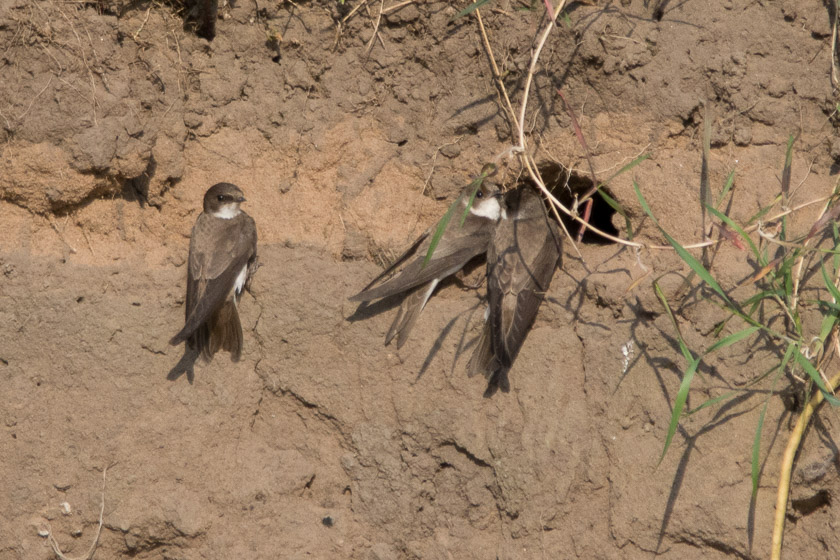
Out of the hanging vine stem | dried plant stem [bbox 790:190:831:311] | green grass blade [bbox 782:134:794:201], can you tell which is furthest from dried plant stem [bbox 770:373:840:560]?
green grass blade [bbox 782:134:794:201]

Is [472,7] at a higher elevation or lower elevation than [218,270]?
higher

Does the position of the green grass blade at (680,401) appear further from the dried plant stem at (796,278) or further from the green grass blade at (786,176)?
the green grass blade at (786,176)

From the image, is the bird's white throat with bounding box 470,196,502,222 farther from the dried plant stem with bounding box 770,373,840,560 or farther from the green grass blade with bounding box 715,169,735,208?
the dried plant stem with bounding box 770,373,840,560

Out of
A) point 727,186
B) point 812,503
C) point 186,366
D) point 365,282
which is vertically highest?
point 727,186

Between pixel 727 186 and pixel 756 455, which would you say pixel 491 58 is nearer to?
pixel 727 186

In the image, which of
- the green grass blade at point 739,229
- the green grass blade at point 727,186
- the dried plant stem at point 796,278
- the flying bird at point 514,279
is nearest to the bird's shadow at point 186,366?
the flying bird at point 514,279

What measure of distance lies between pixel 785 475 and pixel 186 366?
216cm

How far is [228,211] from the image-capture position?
3750 mm

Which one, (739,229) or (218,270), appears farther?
(218,270)

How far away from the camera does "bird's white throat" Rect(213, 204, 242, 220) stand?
372 centimetres

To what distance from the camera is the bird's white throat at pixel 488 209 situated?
409cm

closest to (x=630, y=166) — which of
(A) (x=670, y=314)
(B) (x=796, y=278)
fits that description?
(A) (x=670, y=314)

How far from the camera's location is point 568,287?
3553 millimetres

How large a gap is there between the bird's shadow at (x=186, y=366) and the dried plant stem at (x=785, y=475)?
6.93 feet
